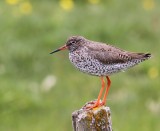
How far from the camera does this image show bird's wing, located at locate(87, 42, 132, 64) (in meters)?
5.94

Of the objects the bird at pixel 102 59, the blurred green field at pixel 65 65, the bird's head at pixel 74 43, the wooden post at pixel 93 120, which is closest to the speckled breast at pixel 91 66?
the bird at pixel 102 59

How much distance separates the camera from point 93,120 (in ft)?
16.4

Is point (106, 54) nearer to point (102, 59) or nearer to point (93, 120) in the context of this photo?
point (102, 59)

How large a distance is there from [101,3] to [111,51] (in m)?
7.64

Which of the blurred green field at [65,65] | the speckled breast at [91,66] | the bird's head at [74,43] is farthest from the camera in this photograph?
the blurred green field at [65,65]

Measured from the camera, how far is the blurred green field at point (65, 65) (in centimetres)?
925

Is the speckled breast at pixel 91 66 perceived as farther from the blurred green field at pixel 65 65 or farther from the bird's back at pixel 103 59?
the blurred green field at pixel 65 65

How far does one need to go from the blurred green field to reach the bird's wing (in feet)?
8.92

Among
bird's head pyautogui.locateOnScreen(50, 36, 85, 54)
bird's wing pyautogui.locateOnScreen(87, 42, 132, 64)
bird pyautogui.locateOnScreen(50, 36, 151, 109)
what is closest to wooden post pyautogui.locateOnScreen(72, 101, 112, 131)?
bird pyautogui.locateOnScreen(50, 36, 151, 109)

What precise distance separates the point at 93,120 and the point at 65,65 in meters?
5.80

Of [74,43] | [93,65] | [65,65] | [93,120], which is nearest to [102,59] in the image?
[93,65]

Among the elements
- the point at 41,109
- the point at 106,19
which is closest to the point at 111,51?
the point at 41,109

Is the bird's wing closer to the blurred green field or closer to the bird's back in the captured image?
the bird's back

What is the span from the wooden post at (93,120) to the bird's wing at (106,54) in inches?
38.0
